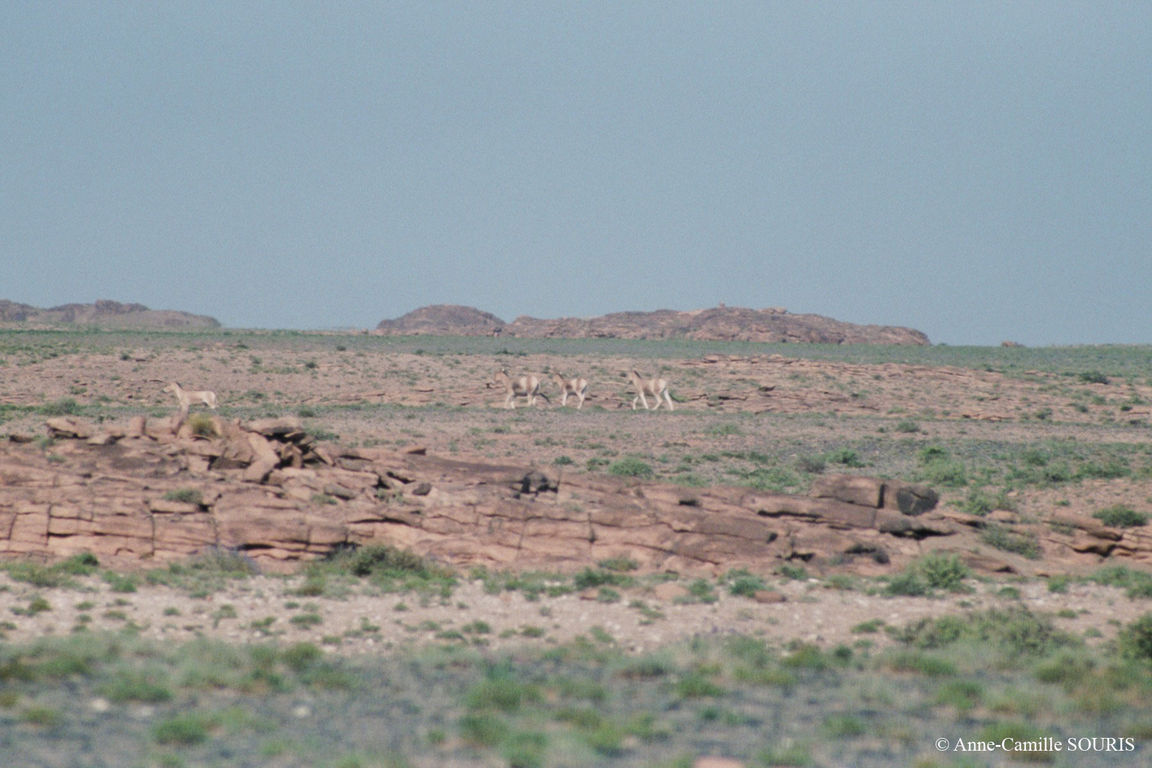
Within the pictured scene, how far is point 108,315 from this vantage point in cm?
15862

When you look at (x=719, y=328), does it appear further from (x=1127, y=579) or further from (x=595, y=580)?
(x=595, y=580)

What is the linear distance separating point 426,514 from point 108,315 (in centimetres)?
15421

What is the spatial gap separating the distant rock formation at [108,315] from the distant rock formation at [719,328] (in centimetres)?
4598

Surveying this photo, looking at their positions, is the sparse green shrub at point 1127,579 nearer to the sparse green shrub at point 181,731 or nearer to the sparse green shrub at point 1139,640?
the sparse green shrub at point 1139,640

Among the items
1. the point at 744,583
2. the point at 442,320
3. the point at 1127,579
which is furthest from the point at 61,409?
the point at 442,320

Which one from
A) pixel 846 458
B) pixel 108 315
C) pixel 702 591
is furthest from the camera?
pixel 108 315

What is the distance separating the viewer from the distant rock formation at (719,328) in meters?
114

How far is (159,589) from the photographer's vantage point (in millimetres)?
16156

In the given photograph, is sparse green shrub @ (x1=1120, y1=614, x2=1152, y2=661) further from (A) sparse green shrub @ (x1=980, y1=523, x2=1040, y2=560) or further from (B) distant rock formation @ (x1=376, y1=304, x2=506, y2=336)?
(B) distant rock formation @ (x1=376, y1=304, x2=506, y2=336)

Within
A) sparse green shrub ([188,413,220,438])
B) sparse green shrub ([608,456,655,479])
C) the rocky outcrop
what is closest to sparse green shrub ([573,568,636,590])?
sparse green shrub ([188,413,220,438])

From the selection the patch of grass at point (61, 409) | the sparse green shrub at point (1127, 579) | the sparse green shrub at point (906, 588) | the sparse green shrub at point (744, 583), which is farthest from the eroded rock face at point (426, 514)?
the patch of grass at point (61, 409)

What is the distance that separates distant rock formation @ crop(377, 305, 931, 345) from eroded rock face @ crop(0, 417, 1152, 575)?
86.8 meters

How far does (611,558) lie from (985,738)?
31.1 ft

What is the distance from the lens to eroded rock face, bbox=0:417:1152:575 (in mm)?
18125
